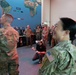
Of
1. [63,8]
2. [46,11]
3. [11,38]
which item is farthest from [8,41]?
[63,8]

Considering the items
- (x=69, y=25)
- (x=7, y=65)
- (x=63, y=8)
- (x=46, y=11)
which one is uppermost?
(x=63, y=8)

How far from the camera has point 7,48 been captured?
8.54ft

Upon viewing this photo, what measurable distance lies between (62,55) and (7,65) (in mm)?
1648

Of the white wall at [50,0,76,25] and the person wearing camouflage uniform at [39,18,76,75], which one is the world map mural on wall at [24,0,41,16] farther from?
the person wearing camouflage uniform at [39,18,76,75]

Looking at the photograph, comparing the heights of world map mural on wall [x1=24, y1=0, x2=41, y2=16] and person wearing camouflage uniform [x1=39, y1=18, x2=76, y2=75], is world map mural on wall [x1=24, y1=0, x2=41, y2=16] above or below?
above

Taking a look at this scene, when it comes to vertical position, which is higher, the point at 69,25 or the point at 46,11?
the point at 46,11

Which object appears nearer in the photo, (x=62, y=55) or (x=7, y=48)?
(x=62, y=55)

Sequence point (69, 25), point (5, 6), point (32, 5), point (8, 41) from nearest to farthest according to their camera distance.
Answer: point (69, 25), point (8, 41), point (5, 6), point (32, 5)

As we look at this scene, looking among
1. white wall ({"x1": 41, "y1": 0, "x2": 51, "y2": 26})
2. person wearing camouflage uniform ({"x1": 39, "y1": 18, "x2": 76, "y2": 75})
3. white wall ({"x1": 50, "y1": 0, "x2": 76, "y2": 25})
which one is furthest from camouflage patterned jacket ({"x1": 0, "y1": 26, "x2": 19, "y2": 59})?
white wall ({"x1": 50, "y1": 0, "x2": 76, "y2": 25})

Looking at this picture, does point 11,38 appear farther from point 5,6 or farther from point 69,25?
point 5,6

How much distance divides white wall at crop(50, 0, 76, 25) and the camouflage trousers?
35.0 feet

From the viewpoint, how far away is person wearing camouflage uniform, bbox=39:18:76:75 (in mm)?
1281

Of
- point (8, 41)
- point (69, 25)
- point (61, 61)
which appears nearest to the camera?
point (61, 61)

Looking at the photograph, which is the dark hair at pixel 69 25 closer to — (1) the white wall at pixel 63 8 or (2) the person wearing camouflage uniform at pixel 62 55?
(2) the person wearing camouflage uniform at pixel 62 55
